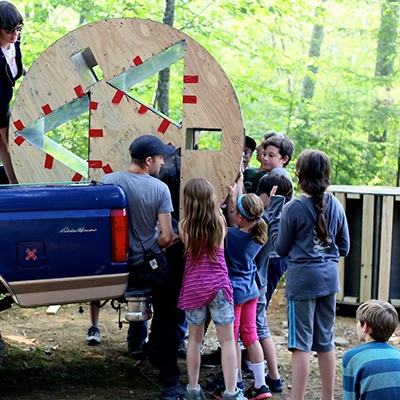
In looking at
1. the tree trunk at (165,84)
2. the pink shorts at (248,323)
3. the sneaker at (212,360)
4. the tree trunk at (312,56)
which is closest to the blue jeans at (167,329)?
the pink shorts at (248,323)

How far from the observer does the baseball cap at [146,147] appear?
4914 millimetres

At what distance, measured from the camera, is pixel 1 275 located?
4.39 meters

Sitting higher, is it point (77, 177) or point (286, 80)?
point (286, 80)

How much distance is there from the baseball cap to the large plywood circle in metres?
0.37

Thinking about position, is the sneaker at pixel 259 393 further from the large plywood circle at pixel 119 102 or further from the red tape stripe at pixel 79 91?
the red tape stripe at pixel 79 91

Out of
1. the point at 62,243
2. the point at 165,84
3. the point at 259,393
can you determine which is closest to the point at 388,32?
the point at 165,84

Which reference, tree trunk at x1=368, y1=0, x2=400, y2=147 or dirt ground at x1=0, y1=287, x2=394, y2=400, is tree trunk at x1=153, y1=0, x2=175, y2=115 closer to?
dirt ground at x1=0, y1=287, x2=394, y2=400

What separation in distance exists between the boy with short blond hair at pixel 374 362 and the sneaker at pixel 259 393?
1839 mm

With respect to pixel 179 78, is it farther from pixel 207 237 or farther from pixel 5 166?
pixel 207 237

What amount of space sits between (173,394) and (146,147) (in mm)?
1878

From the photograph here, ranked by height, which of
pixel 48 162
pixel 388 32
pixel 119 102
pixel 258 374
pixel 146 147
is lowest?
pixel 258 374

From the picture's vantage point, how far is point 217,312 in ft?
16.0

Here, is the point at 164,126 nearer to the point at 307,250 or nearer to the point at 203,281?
the point at 203,281

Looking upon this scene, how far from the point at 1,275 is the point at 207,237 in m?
1.44
